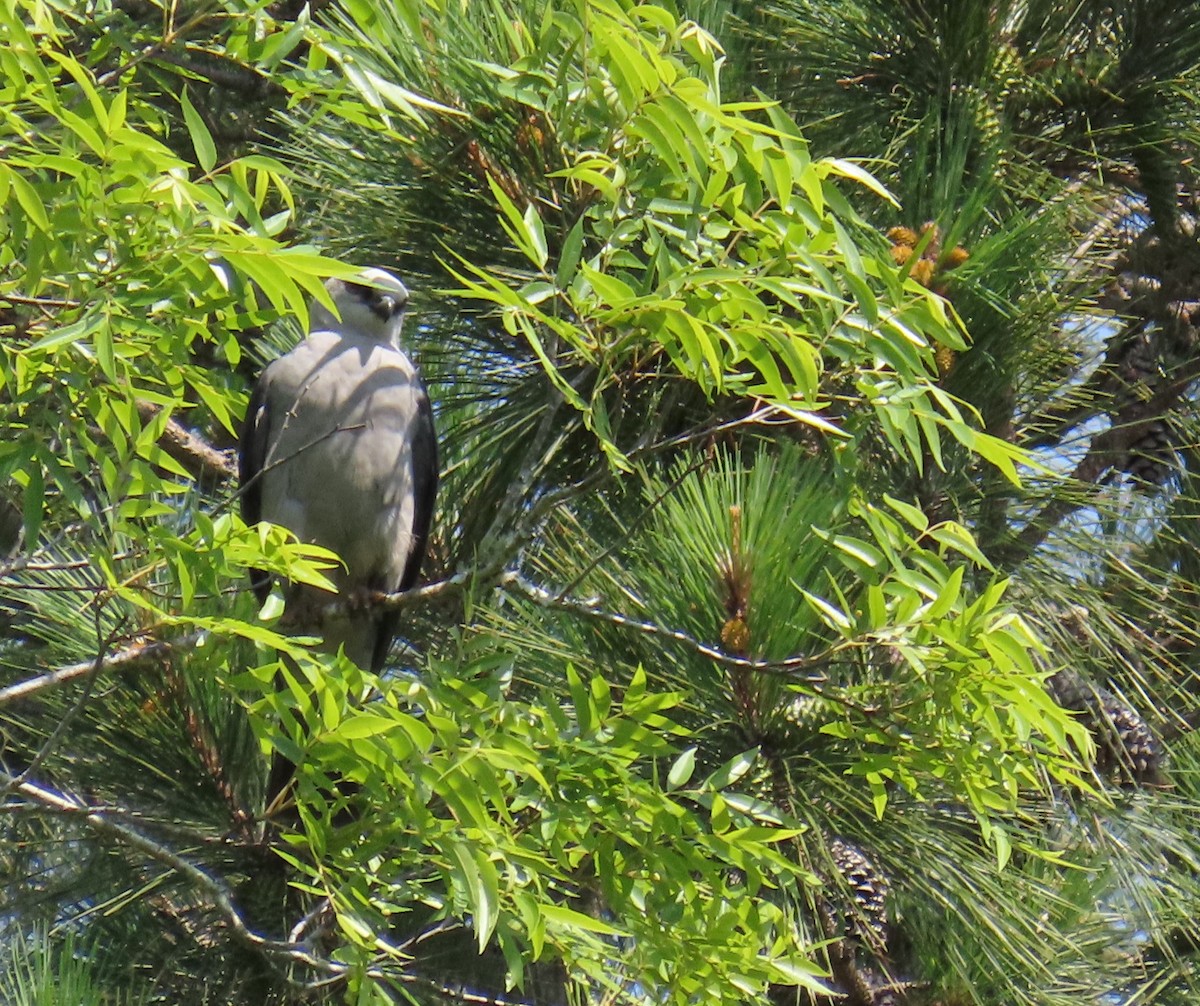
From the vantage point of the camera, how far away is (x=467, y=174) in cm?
285

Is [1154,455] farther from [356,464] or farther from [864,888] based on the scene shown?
[356,464]

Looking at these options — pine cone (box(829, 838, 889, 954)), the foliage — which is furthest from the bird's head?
pine cone (box(829, 838, 889, 954))

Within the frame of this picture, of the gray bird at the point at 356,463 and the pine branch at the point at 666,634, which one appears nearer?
the pine branch at the point at 666,634

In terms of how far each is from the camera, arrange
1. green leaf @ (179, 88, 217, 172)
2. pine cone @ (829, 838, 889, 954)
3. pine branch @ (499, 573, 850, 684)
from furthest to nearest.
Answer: pine cone @ (829, 838, 889, 954) → pine branch @ (499, 573, 850, 684) → green leaf @ (179, 88, 217, 172)

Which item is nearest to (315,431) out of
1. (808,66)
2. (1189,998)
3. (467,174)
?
(467,174)

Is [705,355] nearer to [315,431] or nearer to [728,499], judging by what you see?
[728,499]

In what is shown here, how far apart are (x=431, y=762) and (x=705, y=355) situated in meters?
0.59

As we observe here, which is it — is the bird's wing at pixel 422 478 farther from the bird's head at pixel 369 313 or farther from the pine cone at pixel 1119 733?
the pine cone at pixel 1119 733

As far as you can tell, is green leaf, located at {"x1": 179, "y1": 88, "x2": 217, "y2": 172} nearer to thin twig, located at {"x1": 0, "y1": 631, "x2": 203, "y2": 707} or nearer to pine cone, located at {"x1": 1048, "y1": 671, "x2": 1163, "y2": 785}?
thin twig, located at {"x1": 0, "y1": 631, "x2": 203, "y2": 707}

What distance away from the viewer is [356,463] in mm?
3500

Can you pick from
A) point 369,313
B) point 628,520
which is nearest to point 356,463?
point 369,313

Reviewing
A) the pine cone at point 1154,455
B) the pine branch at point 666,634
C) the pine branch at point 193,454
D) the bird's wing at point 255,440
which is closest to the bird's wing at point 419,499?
the bird's wing at point 255,440

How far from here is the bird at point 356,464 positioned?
3455 millimetres

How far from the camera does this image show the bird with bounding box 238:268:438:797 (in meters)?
3.46
